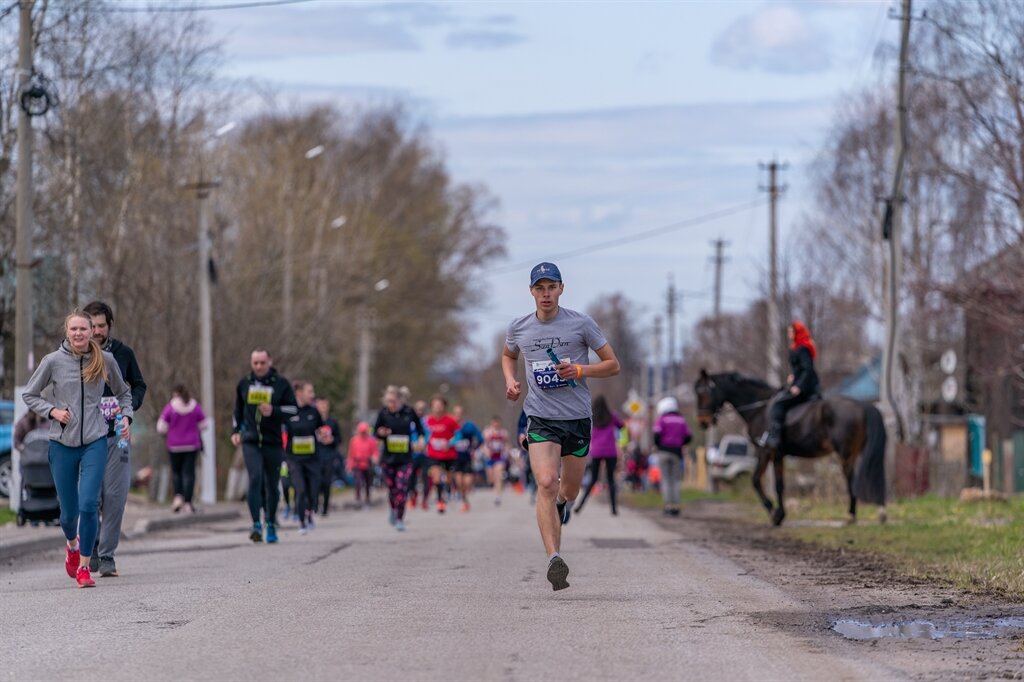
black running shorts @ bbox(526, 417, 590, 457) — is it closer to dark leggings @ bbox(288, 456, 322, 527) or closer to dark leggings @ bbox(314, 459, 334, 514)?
dark leggings @ bbox(288, 456, 322, 527)

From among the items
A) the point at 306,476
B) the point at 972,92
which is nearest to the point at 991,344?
the point at 972,92

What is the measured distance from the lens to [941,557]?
1554 centimetres

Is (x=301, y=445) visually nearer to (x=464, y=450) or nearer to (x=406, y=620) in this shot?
(x=464, y=450)

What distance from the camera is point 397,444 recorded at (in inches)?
857

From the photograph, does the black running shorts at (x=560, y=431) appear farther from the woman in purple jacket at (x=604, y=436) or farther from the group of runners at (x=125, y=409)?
the woman in purple jacket at (x=604, y=436)

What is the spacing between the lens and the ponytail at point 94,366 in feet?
41.0

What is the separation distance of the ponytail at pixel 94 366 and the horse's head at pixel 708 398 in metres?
13.2

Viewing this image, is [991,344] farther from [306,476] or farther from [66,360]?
[66,360]

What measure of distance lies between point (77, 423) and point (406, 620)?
3685 mm

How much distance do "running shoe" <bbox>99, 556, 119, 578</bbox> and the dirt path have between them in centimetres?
497

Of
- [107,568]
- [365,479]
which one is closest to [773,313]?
[365,479]

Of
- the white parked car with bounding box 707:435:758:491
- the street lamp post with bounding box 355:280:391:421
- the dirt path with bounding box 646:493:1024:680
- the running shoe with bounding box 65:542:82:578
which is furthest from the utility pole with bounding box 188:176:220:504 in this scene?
the white parked car with bounding box 707:435:758:491

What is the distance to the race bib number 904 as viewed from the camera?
37.7 feet

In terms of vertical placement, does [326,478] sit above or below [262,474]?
below
